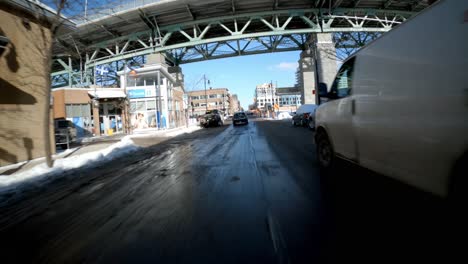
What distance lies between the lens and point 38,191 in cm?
489

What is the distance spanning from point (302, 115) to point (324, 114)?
16.0m

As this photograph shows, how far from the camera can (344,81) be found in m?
4.12

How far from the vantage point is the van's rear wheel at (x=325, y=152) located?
468cm

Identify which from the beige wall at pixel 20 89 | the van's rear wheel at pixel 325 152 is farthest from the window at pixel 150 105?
the van's rear wheel at pixel 325 152

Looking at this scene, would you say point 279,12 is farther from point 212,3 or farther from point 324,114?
point 324,114

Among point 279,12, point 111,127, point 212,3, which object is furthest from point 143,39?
point 279,12

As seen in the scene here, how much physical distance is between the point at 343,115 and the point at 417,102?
1574 millimetres

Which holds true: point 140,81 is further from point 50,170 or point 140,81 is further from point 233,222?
point 233,222

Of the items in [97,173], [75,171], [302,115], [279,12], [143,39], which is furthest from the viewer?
[143,39]

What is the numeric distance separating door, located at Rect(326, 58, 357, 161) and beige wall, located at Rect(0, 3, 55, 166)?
9.99 metres

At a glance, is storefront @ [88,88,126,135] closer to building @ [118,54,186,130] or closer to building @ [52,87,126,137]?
building @ [52,87,126,137]

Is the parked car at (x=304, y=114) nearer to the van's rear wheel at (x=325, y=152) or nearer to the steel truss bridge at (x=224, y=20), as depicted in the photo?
the steel truss bridge at (x=224, y=20)

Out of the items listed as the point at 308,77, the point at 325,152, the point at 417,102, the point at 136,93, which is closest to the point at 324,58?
the point at 308,77

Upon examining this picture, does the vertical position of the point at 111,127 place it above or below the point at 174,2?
below
